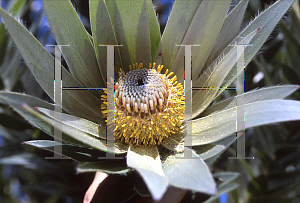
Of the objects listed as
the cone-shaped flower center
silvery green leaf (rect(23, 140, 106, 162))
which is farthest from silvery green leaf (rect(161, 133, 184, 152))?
silvery green leaf (rect(23, 140, 106, 162))

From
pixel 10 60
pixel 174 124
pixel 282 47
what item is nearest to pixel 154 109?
pixel 174 124

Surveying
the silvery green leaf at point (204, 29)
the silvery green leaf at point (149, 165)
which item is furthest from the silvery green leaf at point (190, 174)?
the silvery green leaf at point (204, 29)

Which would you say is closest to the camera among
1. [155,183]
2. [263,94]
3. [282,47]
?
[155,183]

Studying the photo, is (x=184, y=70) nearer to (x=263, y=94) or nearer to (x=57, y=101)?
(x=263, y=94)

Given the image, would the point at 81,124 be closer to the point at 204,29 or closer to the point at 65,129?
the point at 65,129

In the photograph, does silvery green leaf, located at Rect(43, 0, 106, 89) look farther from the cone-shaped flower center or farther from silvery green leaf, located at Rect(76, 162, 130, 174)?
silvery green leaf, located at Rect(76, 162, 130, 174)

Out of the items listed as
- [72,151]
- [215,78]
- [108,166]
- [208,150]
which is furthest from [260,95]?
[72,151]
